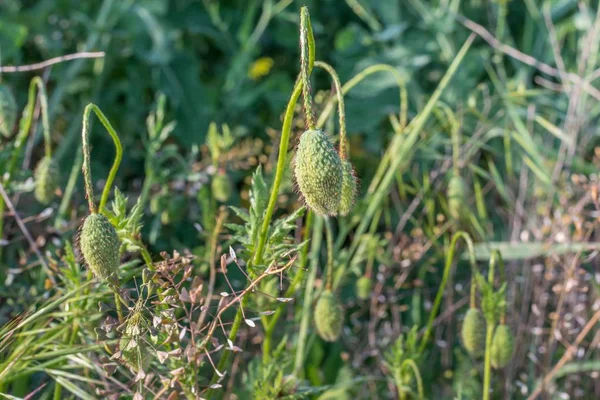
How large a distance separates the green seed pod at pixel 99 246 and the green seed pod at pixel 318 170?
1.04 feet

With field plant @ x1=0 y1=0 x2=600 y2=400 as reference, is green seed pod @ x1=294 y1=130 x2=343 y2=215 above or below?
above

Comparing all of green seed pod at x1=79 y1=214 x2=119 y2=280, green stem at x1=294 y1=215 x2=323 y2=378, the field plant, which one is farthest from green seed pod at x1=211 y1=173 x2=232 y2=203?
green seed pod at x1=79 y1=214 x2=119 y2=280

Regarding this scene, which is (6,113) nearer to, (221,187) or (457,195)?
(221,187)

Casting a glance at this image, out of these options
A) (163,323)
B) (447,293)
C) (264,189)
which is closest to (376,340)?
(447,293)

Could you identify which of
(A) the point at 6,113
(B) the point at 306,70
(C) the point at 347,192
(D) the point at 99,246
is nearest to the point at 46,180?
(A) the point at 6,113

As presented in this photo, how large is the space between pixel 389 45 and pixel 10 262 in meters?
1.81

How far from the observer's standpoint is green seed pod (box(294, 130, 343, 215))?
4.20ft

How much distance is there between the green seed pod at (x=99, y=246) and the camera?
4.40 ft

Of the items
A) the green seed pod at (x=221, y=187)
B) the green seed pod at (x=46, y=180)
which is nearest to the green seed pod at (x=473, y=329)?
the green seed pod at (x=221, y=187)

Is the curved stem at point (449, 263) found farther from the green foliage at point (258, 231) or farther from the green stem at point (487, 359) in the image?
the green foliage at point (258, 231)

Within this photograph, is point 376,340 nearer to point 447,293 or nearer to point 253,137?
point 447,293

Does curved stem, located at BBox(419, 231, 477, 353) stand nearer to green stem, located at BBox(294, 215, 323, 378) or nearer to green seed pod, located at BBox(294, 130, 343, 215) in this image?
green stem, located at BBox(294, 215, 323, 378)

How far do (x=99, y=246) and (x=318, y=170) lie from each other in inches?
14.5

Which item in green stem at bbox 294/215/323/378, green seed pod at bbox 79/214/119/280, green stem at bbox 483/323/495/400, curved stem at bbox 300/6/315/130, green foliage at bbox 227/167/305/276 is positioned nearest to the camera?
curved stem at bbox 300/6/315/130
